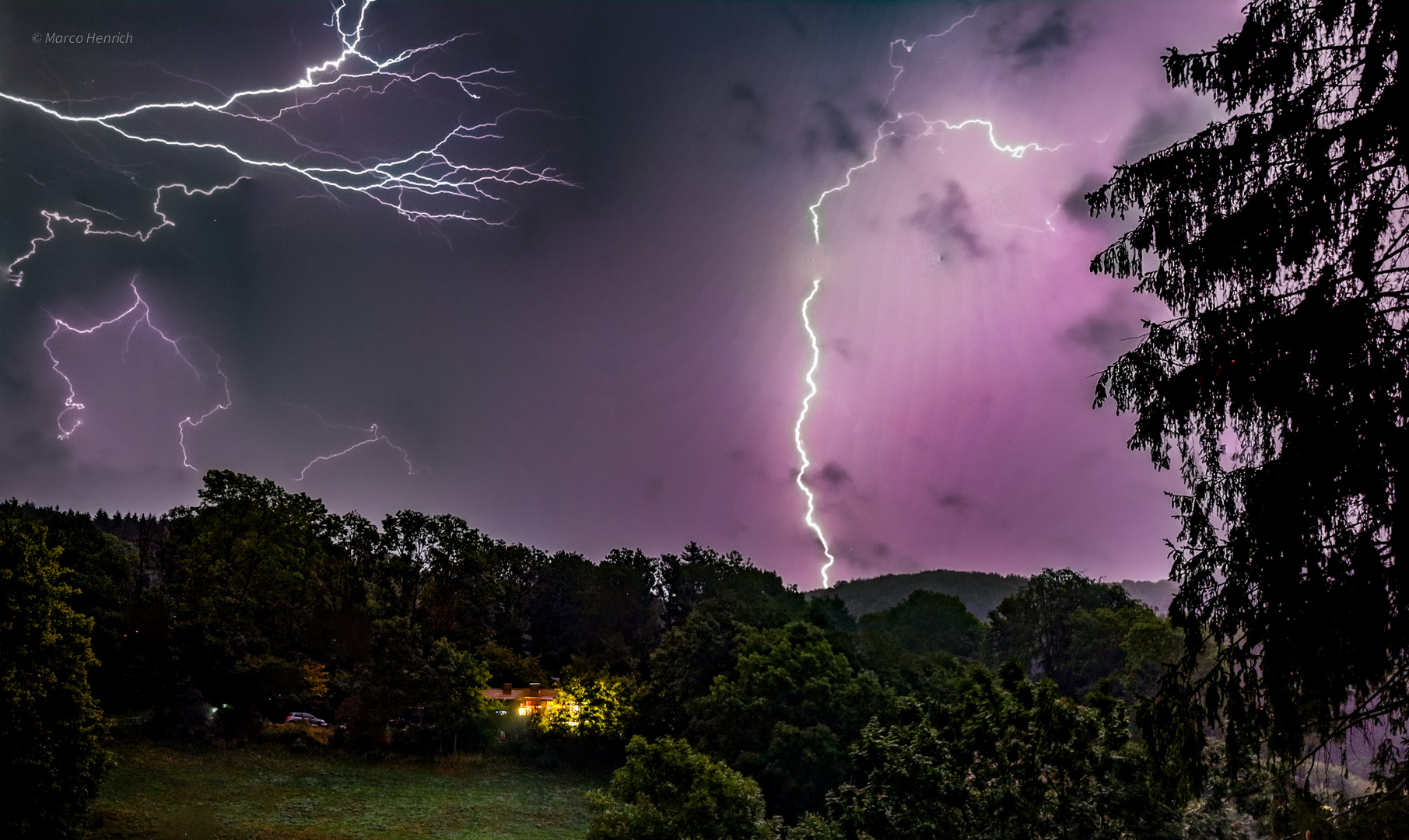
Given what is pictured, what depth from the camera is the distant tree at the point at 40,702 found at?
16.0 meters

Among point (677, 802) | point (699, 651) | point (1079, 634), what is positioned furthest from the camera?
point (1079, 634)

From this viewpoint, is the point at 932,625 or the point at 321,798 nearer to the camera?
the point at 321,798

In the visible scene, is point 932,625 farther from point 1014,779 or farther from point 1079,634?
point 1014,779

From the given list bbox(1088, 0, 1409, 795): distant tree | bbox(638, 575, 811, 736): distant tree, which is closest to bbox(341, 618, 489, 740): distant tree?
bbox(638, 575, 811, 736): distant tree

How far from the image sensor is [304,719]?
3375 cm

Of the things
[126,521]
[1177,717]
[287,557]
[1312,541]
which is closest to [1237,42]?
[1312,541]

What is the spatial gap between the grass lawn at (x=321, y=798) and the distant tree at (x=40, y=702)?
2807 millimetres

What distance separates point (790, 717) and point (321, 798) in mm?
15587

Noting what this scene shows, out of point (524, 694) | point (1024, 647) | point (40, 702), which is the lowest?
point (524, 694)

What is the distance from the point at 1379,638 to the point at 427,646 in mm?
35303

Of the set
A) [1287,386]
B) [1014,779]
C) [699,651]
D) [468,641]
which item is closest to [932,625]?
[699,651]

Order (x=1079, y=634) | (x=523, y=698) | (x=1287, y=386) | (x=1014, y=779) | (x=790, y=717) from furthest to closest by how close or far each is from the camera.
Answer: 1. (x=1079, y=634)
2. (x=523, y=698)
3. (x=790, y=717)
4. (x=1014, y=779)
5. (x=1287, y=386)

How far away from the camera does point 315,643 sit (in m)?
37.5

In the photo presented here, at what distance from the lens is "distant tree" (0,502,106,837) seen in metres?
16.0
